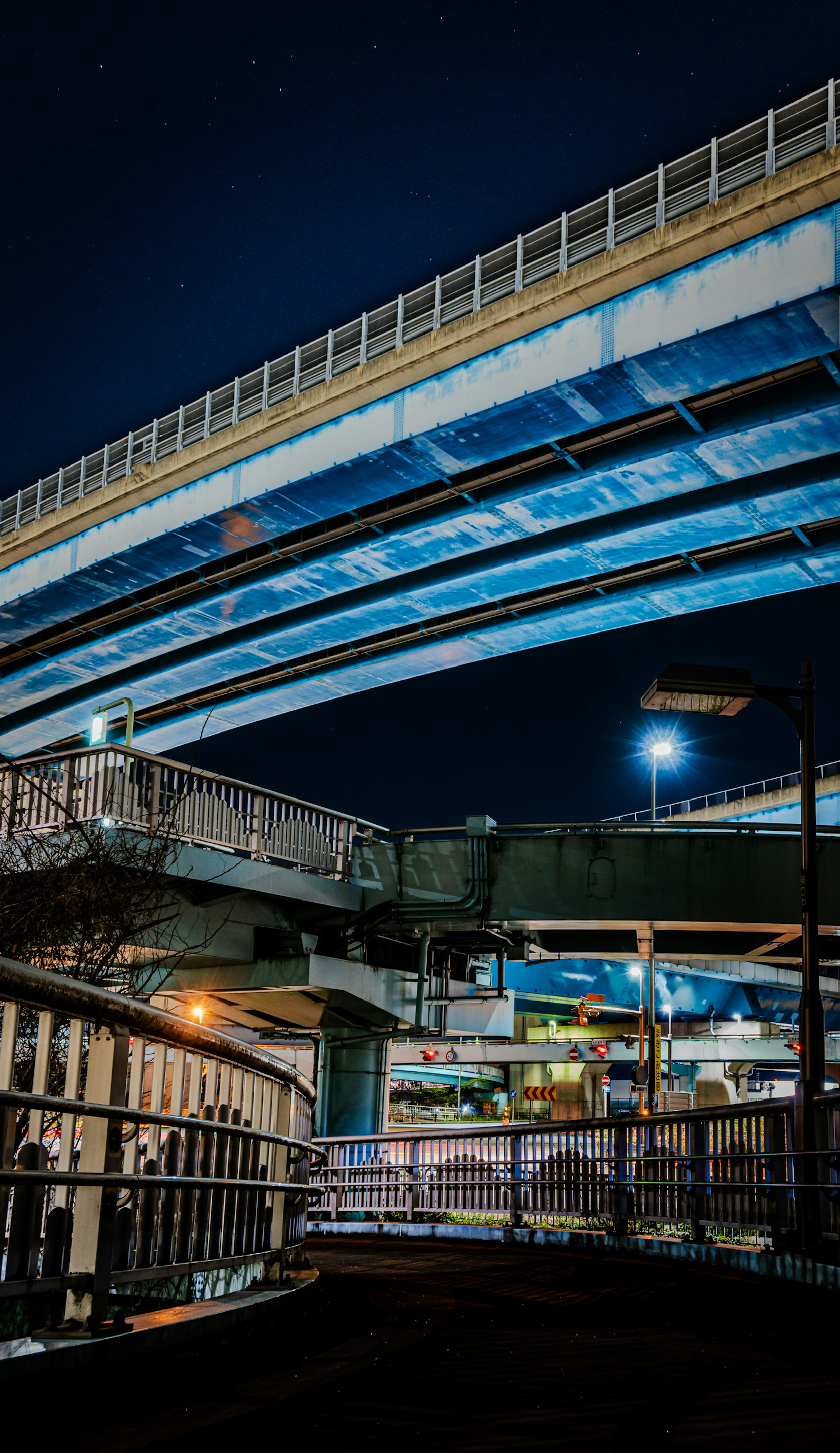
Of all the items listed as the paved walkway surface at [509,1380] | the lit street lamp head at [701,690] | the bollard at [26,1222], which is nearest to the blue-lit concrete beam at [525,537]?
the lit street lamp head at [701,690]

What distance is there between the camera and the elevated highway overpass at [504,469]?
26562mm

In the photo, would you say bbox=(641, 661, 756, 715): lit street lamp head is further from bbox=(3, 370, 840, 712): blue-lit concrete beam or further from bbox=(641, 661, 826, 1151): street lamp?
bbox=(3, 370, 840, 712): blue-lit concrete beam

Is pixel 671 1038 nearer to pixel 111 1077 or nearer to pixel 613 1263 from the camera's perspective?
pixel 613 1263

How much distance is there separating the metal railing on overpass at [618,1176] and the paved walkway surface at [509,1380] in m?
1.44

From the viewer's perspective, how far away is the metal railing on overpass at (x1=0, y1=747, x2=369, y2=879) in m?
20.5

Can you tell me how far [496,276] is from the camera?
30.4 meters

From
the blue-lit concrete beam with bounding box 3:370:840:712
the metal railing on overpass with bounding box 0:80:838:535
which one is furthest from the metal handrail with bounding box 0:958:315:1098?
the blue-lit concrete beam with bounding box 3:370:840:712

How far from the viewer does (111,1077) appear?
15.4 ft

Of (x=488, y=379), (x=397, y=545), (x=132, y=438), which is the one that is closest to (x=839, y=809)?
(x=397, y=545)

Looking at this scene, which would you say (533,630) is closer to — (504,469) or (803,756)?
(504,469)

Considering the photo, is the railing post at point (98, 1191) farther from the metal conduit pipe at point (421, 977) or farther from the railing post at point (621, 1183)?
the metal conduit pipe at point (421, 977)

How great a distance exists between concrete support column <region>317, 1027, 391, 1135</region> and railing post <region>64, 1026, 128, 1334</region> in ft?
87.7

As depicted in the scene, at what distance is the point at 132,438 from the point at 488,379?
42.4ft

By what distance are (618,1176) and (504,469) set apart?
21698mm
